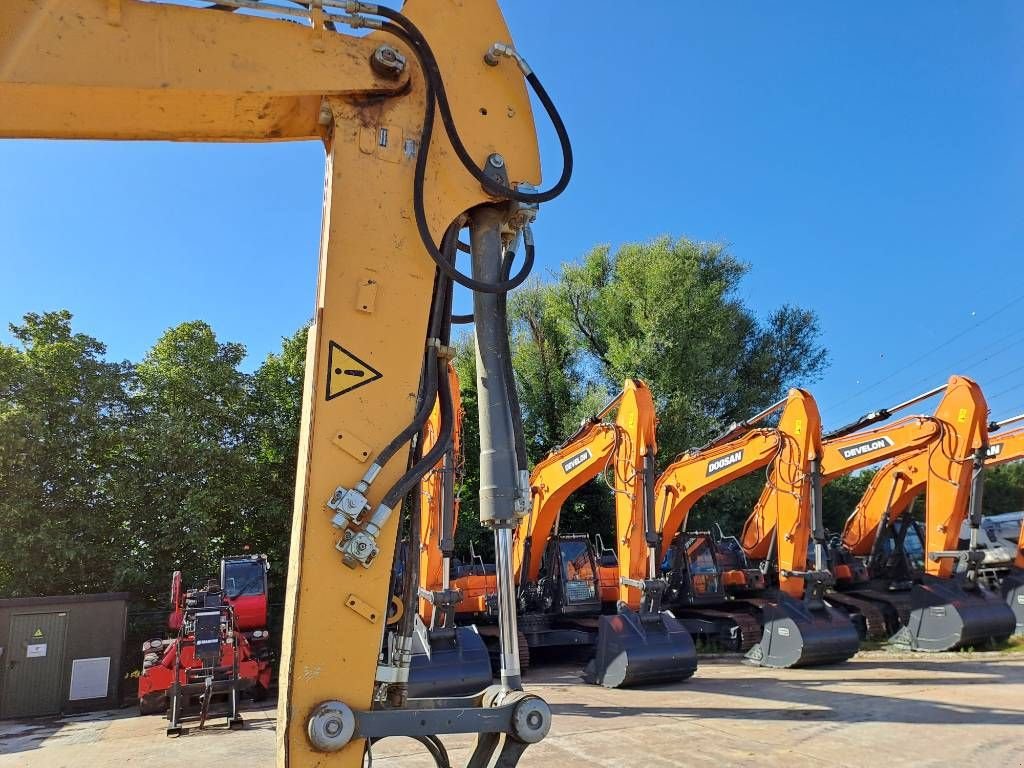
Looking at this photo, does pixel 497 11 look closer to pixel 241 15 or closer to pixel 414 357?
pixel 241 15

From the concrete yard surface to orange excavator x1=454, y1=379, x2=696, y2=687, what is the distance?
402 millimetres

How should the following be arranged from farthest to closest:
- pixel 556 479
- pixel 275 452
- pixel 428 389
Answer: pixel 275 452 → pixel 556 479 → pixel 428 389

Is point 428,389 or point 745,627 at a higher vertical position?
point 428,389

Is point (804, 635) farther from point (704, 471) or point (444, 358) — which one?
point (444, 358)

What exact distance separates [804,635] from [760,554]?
18.2ft

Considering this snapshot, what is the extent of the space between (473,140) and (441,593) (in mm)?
6982

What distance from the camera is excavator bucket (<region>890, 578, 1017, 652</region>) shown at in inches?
438

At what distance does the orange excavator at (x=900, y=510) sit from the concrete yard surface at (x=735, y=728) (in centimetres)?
392

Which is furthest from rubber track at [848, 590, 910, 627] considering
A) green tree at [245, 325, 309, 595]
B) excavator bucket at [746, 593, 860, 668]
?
green tree at [245, 325, 309, 595]

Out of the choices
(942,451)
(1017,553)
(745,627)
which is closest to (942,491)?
(942,451)

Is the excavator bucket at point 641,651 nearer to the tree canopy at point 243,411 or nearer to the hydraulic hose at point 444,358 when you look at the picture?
the hydraulic hose at point 444,358

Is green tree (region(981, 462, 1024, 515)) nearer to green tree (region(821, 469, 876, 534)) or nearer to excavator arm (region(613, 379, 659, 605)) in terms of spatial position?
green tree (region(821, 469, 876, 534))

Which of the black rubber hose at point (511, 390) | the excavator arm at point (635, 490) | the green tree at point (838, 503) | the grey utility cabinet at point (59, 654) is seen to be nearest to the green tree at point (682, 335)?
the green tree at point (838, 503)

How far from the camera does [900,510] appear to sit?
15305 millimetres
